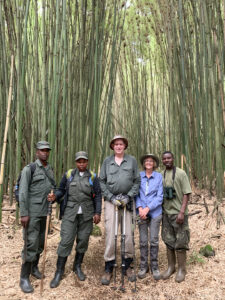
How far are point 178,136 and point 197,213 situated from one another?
1.00 m

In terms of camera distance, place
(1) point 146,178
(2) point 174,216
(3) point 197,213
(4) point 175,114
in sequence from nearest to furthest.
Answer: (2) point 174,216, (1) point 146,178, (3) point 197,213, (4) point 175,114

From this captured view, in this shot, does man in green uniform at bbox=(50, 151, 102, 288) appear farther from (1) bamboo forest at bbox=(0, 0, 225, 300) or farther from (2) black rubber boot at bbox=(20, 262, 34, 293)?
(2) black rubber boot at bbox=(20, 262, 34, 293)

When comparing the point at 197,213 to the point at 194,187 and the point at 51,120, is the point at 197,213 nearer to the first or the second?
the point at 194,187

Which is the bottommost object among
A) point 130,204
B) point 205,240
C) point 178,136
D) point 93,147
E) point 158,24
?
point 205,240

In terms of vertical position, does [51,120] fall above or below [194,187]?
above

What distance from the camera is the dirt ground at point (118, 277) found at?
184cm

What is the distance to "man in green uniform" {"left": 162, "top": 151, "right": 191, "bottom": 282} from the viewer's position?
1997mm

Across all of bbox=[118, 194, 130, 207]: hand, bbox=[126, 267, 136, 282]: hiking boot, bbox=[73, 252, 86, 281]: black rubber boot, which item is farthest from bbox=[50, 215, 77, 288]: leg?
bbox=[126, 267, 136, 282]: hiking boot

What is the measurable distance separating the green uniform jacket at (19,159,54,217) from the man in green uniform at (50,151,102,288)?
98 millimetres

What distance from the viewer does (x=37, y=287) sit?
1.90 metres

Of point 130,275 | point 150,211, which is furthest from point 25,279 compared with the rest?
point 150,211

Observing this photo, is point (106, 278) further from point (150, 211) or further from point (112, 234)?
point (150, 211)

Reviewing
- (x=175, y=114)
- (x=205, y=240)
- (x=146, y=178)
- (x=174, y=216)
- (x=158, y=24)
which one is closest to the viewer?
(x=174, y=216)

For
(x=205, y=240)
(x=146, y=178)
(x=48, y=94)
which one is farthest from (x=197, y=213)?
(x=48, y=94)
